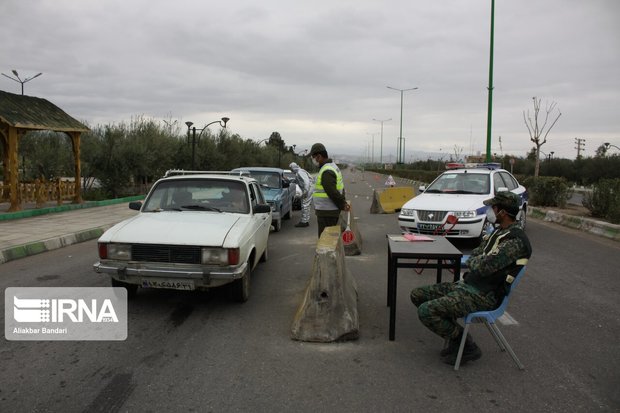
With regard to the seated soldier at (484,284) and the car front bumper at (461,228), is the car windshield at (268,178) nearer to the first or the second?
the car front bumper at (461,228)

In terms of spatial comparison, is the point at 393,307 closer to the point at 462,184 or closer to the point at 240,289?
the point at 240,289

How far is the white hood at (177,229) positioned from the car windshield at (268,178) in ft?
23.8

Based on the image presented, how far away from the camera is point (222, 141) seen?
40312 millimetres

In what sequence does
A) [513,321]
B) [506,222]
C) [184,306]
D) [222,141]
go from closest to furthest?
[506,222], [513,321], [184,306], [222,141]

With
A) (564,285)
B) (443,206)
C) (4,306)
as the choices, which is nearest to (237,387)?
(4,306)

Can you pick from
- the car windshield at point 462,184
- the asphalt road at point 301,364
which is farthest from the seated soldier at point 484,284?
the car windshield at point 462,184

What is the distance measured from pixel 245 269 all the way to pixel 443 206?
5394mm

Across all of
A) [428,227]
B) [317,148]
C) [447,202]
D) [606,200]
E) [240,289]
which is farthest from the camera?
[606,200]

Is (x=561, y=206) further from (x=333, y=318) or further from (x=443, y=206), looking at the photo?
(x=333, y=318)

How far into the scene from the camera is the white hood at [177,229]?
513cm

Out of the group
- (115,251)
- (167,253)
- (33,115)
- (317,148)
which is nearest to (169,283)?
(167,253)

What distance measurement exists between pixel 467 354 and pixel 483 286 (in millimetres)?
622

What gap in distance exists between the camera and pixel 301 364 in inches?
157

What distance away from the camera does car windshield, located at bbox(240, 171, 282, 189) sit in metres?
13.4
